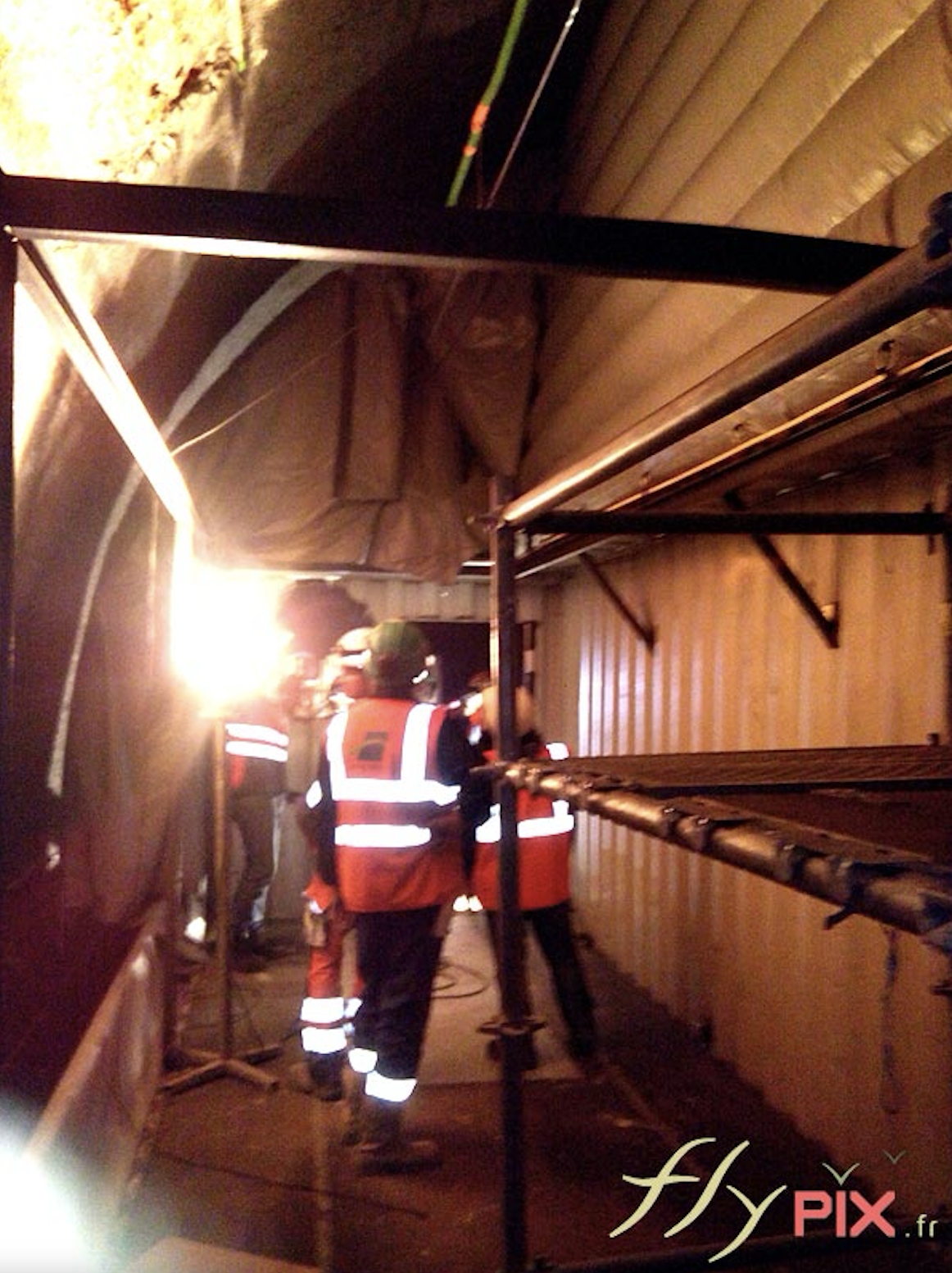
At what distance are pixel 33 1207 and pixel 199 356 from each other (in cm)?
423

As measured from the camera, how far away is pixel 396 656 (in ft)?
13.9

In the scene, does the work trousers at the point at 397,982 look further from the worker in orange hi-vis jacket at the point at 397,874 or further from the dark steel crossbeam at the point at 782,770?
the dark steel crossbeam at the point at 782,770

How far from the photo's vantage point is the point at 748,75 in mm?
3502

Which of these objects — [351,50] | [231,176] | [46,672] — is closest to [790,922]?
[46,672]

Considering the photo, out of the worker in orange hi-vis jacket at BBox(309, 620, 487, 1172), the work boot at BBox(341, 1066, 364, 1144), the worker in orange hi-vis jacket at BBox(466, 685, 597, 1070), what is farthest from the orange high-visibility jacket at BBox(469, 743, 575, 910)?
the work boot at BBox(341, 1066, 364, 1144)

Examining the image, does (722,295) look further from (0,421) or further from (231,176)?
(0,421)

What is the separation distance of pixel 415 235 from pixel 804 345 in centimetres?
86

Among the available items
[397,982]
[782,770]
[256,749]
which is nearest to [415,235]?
[782,770]

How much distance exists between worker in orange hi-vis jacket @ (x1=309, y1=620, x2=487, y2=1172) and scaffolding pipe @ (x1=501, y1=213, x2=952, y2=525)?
198cm

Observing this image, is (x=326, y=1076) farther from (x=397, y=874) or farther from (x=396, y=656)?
(x=396, y=656)

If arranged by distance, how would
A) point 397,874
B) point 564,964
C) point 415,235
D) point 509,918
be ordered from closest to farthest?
point 415,235 → point 509,918 → point 397,874 → point 564,964

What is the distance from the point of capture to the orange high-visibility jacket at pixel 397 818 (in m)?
3.97

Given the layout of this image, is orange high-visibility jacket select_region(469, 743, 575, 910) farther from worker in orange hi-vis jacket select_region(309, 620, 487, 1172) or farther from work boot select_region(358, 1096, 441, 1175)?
work boot select_region(358, 1096, 441, 1175)

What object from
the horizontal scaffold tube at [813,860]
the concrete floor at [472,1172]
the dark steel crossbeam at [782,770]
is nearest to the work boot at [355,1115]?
the concrete floor at [472,1172]
